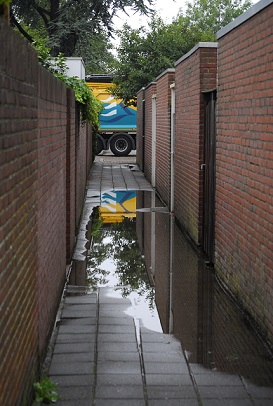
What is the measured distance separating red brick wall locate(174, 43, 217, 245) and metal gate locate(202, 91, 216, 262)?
212mm

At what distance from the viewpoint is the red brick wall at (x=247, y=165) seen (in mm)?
6840

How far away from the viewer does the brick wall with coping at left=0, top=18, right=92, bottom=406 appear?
3.98 metres

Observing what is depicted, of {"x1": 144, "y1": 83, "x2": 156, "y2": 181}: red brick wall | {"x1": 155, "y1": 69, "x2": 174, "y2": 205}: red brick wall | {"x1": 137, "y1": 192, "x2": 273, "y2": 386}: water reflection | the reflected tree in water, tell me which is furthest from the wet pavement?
{"x1": 144, "y1": 83, "x2": 156, "y2": 181}: red brick wall

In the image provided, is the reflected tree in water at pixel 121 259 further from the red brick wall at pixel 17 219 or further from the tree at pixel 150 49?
the tree at pixel 150 49

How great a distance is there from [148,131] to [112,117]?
34.0ft

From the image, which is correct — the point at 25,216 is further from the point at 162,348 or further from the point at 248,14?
the point at 248,14

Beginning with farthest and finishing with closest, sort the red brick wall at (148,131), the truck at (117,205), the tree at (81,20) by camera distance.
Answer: the tree at (81,20)
the red brick wall at (148,131)
the truck at (117,205)

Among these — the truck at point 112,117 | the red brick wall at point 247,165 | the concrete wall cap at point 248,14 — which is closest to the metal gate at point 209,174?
the red brick wall at point 247,165

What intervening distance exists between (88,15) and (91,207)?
12740mm

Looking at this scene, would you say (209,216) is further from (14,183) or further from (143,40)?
(143,40)

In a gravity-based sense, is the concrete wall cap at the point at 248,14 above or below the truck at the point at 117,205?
above

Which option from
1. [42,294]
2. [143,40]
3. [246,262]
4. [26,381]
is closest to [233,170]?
[246,262]

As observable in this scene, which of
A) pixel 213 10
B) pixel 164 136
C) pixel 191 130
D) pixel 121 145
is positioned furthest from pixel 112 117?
pixel 213 10

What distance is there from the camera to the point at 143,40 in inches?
1086
